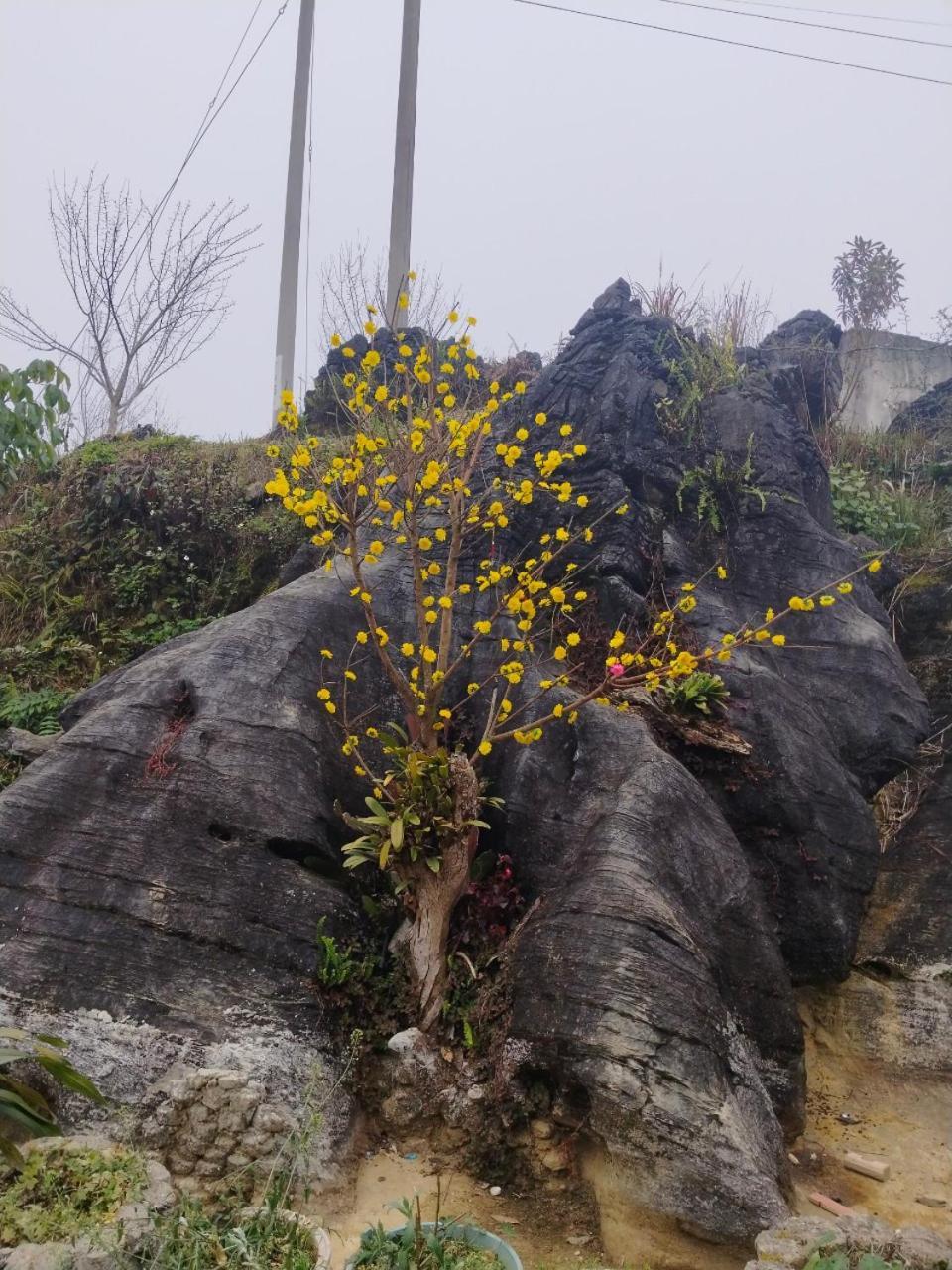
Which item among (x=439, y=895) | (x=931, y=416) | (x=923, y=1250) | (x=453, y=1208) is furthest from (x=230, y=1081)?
(x=931, y=416)

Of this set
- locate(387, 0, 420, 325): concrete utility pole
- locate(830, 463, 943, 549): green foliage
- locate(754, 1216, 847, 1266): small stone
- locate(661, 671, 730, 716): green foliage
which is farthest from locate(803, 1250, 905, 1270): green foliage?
locate(387, 0, 420, 325): concrete utility pole

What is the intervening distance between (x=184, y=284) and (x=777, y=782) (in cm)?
1392

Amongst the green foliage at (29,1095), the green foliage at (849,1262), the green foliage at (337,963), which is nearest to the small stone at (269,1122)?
the green foliage at (29,1095)

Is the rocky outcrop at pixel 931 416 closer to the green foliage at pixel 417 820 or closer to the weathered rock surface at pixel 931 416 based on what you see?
the weathered rock surface at pixel 931 416

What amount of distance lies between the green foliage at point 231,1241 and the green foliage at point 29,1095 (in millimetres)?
771

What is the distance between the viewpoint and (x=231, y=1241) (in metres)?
3.23

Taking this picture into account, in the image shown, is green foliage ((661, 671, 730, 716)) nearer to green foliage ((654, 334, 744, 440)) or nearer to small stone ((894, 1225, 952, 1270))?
green foliage ((654, 334, 744, 440))

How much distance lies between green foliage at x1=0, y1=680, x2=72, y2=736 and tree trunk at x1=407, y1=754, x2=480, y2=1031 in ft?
14.6

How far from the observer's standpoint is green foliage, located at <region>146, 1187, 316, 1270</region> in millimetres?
3133

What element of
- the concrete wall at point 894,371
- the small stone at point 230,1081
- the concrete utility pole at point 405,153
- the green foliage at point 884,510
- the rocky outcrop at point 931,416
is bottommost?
the small stone at point 230,1081

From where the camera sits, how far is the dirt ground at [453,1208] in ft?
13.5

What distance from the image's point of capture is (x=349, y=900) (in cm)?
543

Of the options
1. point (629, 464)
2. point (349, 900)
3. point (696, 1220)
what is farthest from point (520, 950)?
point (629, 464)

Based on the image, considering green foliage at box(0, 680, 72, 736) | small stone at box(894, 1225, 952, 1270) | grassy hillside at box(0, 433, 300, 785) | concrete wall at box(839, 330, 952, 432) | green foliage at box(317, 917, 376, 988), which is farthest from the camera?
concrete wall at box(839, 330, 952, 432)
